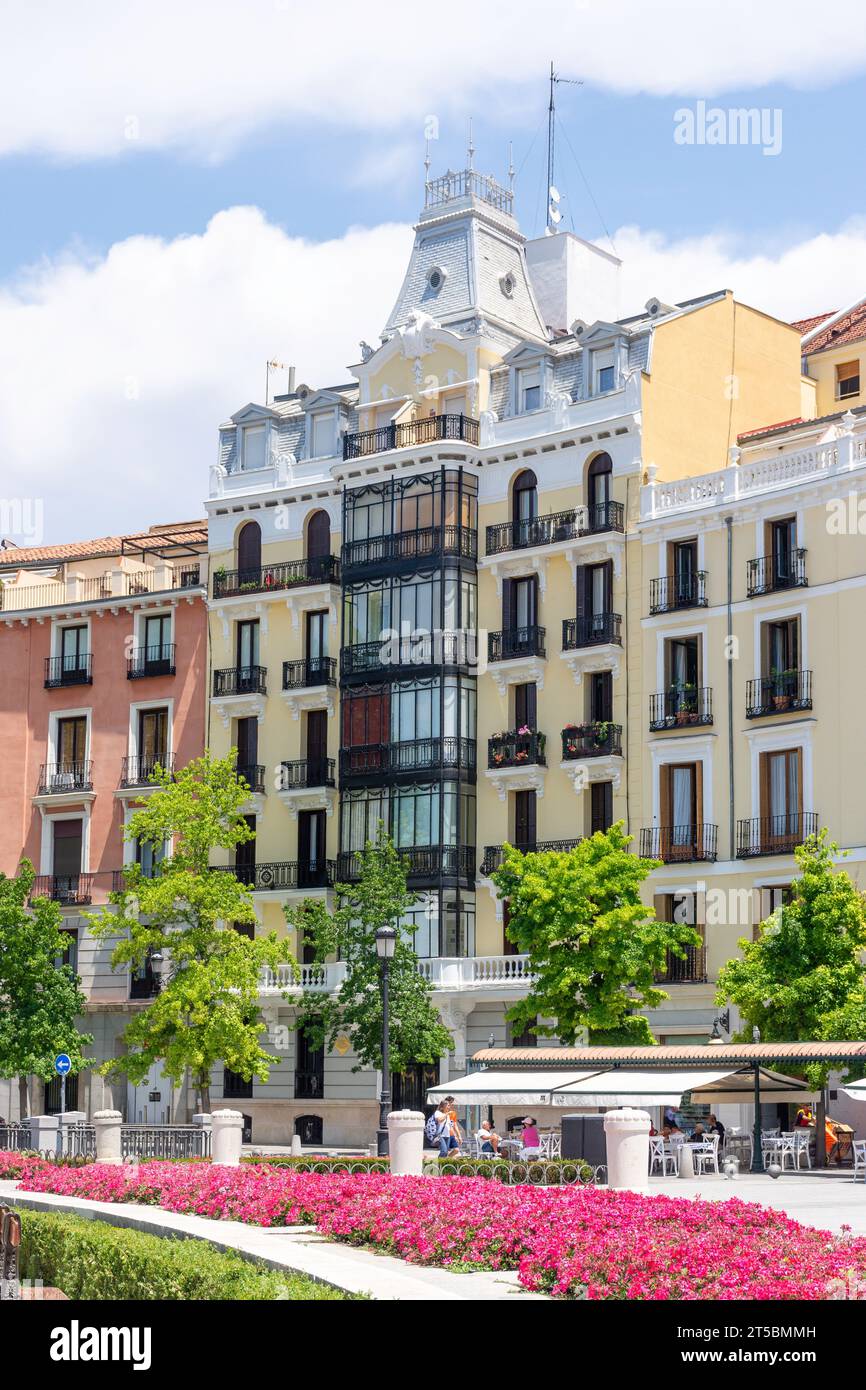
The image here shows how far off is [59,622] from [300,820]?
11426mm

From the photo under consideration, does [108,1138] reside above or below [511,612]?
below

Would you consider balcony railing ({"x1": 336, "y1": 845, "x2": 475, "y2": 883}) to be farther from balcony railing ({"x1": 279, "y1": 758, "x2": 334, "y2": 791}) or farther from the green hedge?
the green hedge

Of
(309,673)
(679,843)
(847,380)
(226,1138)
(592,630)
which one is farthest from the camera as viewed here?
(847,380)

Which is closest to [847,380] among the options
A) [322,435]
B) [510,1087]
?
[322,435]

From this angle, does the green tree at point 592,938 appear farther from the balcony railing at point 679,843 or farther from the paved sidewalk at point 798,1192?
the paved sidewalk at point 798,1192

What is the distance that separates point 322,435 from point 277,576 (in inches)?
171

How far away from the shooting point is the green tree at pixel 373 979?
5025 centimetres

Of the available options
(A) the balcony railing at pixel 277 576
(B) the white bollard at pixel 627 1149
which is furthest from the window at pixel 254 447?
(B) the white bollard at pixel 627 1149

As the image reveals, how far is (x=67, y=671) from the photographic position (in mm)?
63000

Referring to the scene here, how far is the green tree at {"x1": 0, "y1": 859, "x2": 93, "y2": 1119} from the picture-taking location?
55.3 metres

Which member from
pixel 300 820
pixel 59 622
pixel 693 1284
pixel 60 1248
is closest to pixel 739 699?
pixel 300 820

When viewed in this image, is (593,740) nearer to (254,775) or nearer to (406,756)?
(406,756)
